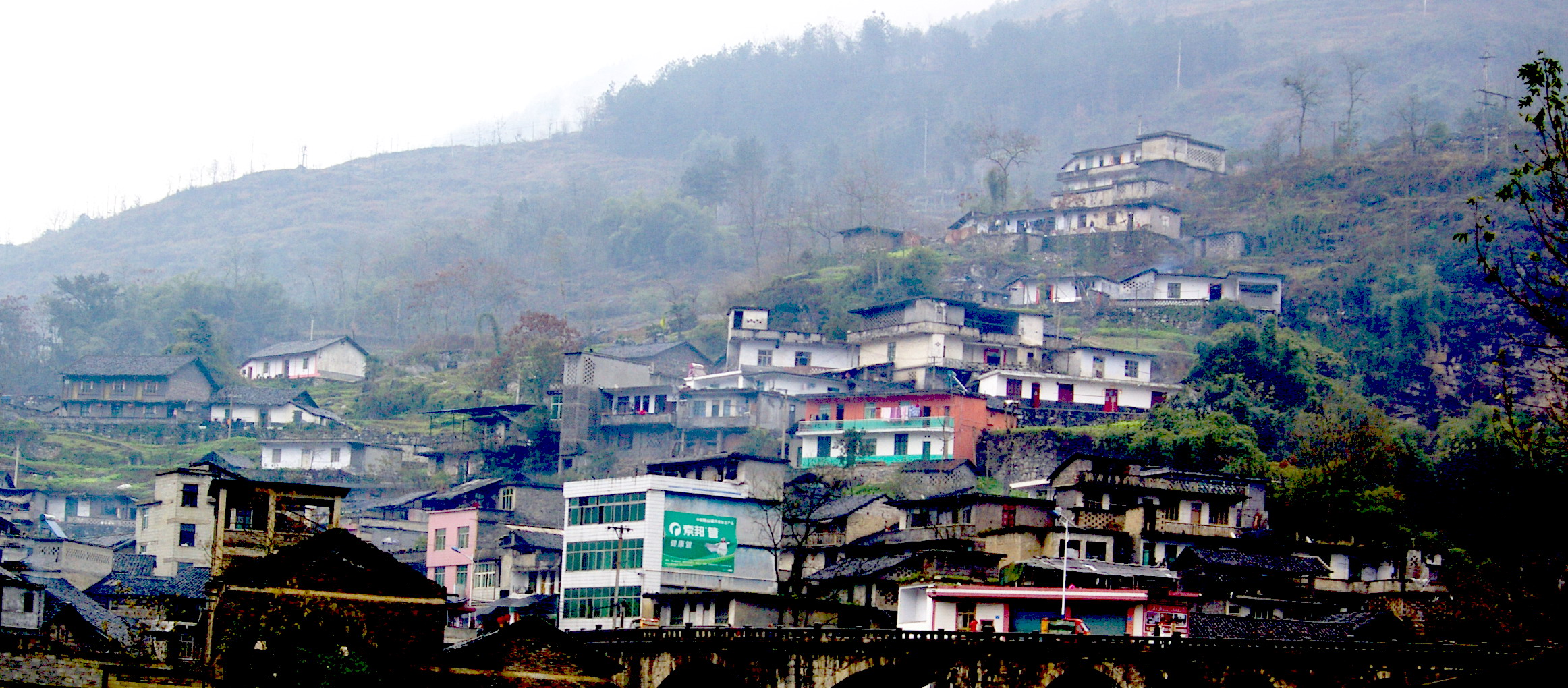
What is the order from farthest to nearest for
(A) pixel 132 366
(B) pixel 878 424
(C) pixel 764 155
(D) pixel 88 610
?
1. (C) pixel 764 155
2. (A) pixel 132 366
3. (B) pixel 878 424
4. (D) pixel 88 610

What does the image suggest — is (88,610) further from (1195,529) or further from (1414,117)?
(1414,117)

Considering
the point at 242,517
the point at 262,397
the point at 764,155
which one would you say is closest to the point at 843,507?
the point at 242,517

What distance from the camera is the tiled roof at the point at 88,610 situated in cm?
3619

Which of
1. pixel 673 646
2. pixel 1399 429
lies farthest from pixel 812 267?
pixel 673 646

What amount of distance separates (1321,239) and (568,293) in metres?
57.6

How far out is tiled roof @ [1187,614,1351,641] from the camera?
38656 millimetres

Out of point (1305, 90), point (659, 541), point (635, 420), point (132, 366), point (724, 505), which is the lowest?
point (659, 541)

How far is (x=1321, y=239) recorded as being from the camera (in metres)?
85.9

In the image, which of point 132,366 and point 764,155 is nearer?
point 132,366

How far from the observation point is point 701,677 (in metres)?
37.2

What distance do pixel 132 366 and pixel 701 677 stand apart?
54713mm

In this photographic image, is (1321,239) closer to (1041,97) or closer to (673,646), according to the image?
(673,646)

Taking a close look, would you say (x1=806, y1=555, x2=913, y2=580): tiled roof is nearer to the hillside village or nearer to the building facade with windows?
the hillside village

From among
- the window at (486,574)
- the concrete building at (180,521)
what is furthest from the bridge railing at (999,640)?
the concrete building at (180,521)
